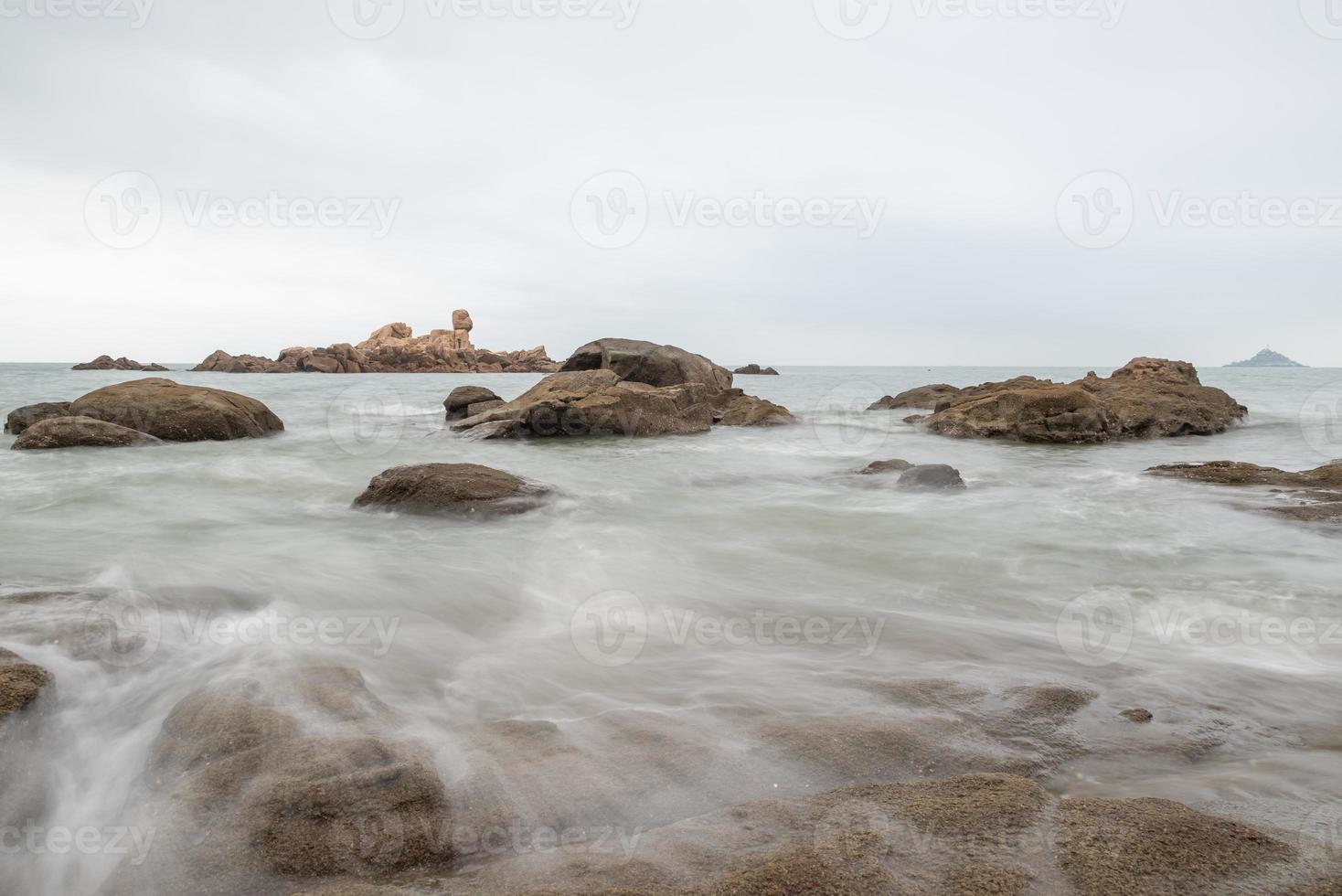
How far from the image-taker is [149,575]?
Answer: 517cm

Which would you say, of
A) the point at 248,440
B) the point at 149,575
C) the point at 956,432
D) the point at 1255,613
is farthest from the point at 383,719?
the point at 956,432

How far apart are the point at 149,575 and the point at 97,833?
356 centimetres

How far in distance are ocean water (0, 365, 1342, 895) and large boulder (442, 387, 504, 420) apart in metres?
8.33

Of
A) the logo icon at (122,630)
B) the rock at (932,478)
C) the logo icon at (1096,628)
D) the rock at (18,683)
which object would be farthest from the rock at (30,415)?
the logo icon at (1096,628)

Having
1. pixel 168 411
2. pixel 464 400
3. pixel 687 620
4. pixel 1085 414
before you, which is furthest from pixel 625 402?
pixel 687 620

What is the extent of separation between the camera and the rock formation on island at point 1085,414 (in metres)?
15.3

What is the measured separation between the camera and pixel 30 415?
13.6m

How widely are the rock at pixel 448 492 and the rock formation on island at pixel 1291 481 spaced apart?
784cm

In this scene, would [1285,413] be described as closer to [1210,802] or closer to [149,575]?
[1210,802]

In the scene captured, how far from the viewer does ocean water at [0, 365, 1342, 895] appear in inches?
102

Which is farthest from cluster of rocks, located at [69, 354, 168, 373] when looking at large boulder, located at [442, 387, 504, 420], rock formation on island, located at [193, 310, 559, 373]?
large boulder, located at [442, 387, 504, 420]

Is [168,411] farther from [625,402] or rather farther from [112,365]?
[112,365]

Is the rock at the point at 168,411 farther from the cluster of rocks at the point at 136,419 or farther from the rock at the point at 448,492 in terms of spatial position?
the rock at the point at 448,492

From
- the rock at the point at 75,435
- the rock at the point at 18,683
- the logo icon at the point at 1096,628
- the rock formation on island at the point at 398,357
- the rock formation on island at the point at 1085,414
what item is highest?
the rock formation on island at the point at 398,357
